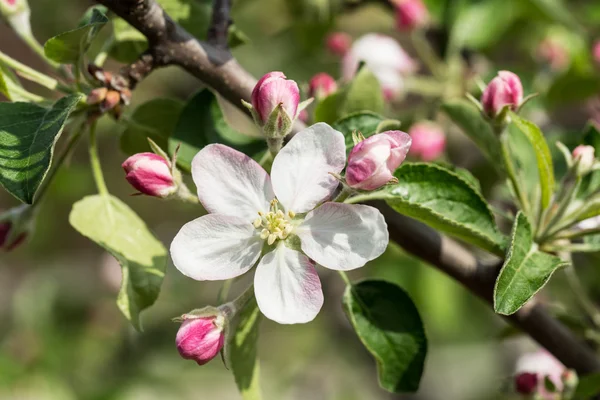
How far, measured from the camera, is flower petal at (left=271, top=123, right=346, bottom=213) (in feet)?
2.38

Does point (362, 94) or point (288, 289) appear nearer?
point (288, 289)

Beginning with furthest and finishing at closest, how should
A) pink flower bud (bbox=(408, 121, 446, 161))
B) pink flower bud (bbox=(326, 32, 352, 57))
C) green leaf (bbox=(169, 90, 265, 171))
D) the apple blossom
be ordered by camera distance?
pink flower bud (bbox=(326, 32, 352, 57)) < the apple blossom < pink flower bud (bbox=(408, 121, 446, 161)) < green leaf (bbox=(169, 90, 265, 171))

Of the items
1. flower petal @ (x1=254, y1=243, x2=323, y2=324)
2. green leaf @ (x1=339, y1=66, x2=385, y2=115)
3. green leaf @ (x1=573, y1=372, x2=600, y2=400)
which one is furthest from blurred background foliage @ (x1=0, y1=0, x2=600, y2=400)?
flower petal @ (x1=254, y1=243, x2=323, y2=324)

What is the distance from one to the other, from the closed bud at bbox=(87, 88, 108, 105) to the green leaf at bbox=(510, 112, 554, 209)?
50 centimetres

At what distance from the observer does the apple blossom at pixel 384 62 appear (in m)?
1.50

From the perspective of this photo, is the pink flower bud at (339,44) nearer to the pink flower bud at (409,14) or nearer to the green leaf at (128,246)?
the pink flower bud at (409,14)

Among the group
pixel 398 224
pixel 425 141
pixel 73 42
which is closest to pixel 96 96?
pixel 73 42

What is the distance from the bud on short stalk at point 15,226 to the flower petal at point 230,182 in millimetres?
386

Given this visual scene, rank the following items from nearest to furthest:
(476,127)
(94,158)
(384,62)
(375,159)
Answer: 1. (375,159)
2. (94,158)
3. (476,127)
4. (384,62)

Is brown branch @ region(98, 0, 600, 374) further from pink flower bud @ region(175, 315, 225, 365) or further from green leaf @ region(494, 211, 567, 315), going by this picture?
pink flower bud @ region(175, 315, 225, 365)

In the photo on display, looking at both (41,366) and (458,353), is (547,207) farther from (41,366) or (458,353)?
(458,353)

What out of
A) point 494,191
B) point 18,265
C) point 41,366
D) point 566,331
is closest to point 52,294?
point 41,366

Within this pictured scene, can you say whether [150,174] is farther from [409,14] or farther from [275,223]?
[409,14]

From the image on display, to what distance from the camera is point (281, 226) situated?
0.77 meters
